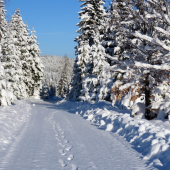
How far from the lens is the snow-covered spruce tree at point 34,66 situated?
37594 millimetres

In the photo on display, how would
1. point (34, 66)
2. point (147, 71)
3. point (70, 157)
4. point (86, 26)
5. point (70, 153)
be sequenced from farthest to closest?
point (34, 66), point (86, 26), point (147, 71), point (70, 153), point (70, 157)

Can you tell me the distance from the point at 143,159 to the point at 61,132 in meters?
3.93

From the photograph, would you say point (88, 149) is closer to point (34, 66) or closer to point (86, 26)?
point (86, 26)

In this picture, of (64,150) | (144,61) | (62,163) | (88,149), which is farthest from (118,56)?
(62,163)

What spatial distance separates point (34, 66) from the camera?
37844mm

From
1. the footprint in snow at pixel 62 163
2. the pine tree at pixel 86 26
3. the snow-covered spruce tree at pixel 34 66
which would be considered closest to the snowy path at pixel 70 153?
the footprint in snow at pixel 62 163

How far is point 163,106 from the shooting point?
8820 mm

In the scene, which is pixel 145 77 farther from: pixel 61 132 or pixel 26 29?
pixel 26 29

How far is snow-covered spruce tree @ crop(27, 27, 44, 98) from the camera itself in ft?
123

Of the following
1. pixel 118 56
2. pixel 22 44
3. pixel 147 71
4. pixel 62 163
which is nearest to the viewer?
pixel 62 163

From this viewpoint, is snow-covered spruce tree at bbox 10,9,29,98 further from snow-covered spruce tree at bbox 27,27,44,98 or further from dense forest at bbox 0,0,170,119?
snow-covered spruce tree at bbox 27,27,44,98

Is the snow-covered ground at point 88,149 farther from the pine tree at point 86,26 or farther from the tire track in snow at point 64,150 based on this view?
the pine tree at point 86,26

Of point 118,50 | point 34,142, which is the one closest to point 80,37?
point 118,50

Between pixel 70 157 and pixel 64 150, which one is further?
pixel 64 150
